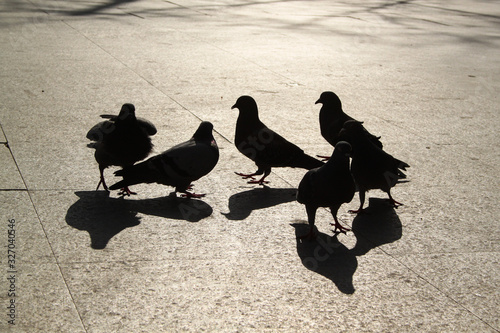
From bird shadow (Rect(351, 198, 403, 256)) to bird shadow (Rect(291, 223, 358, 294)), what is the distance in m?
0.13

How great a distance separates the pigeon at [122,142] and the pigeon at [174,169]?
5.2 inches

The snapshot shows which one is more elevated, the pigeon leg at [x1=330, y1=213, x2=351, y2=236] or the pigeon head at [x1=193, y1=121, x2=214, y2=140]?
the pigeon head at [x1=193, y1=121, x2=214, y2=140]

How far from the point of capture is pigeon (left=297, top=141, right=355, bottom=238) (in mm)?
4727

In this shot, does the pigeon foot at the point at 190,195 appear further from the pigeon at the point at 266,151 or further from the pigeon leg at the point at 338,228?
the pigeon leg at the point at 338,228

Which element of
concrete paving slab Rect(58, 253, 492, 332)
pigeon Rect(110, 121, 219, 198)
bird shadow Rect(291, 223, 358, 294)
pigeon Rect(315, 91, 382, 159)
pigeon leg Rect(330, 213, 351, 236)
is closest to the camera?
concrete paving slab Rect(58, 253, 492, 332)

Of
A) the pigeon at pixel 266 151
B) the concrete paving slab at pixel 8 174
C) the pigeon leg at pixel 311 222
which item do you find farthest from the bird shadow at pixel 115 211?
the pigeon leg at pixel 311 222

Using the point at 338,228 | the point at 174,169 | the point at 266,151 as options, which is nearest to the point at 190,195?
the point at 174,169

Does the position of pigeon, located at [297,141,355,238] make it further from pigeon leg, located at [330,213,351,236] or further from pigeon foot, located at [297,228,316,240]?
pigeon leg, located at [330,213,351,236]

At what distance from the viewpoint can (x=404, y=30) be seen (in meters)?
15.9

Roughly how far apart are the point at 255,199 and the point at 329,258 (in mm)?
1243

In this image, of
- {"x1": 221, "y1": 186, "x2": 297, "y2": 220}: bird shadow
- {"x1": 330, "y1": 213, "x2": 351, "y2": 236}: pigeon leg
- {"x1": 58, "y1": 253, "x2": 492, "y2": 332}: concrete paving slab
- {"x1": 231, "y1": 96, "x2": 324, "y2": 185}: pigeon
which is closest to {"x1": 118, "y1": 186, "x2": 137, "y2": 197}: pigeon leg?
{"x1": 221, "y1": 186, "x2": 297, "y2": 220}: bird shadow

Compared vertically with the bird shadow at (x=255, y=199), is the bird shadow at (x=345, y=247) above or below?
above

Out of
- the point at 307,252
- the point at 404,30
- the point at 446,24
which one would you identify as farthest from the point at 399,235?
the point at 446,24

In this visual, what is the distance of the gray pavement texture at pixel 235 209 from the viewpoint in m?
3.80
